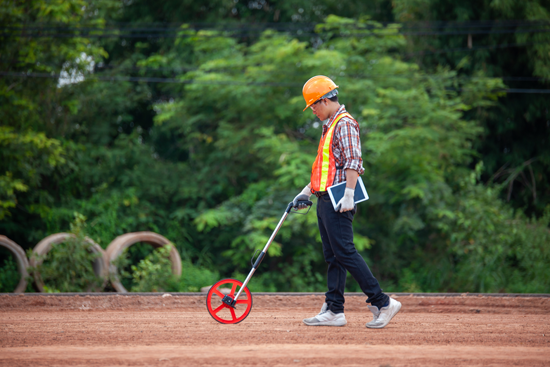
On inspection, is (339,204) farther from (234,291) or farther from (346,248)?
(234,291)

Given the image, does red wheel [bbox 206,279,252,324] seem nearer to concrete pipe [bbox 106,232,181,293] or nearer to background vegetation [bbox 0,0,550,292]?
concrete pipe [bbox 106,232,181,293]

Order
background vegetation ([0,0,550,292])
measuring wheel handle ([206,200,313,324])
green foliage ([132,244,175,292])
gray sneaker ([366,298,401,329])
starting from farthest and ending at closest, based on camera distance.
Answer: background vegetation ([0,0,550,292]), green foliage ([132,244,175,292]), measuring wheel handle ([206,200,313,324]), gray sneaker ([366,298,401,329])

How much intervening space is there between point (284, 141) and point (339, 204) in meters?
7.30

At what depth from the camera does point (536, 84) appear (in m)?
13.9

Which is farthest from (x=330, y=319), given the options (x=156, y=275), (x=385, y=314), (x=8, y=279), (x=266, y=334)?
(x=8, y=279)

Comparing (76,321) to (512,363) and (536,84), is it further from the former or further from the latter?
(536,84)

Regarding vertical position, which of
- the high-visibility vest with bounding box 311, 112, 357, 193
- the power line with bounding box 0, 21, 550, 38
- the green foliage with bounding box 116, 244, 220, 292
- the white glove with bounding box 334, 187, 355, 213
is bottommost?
the green foliage with bounding box 116, 244, 220, 292

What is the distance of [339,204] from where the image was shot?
13.6 ft

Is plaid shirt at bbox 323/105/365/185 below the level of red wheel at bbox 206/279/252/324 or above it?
above

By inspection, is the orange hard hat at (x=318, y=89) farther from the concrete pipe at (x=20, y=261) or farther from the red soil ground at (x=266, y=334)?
the concrete pipe at (x=20, y=261)

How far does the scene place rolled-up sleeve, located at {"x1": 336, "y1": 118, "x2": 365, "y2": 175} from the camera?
417cm

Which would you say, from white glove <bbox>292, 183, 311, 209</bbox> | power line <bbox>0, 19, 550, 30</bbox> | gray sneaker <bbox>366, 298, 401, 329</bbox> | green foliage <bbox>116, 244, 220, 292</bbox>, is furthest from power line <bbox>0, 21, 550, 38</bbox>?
gray sneaker <bbox>366, 298, 401, 329</bbox>

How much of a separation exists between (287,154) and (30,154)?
A: 215 inches

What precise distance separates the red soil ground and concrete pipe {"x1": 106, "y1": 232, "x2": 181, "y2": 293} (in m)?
3.84
